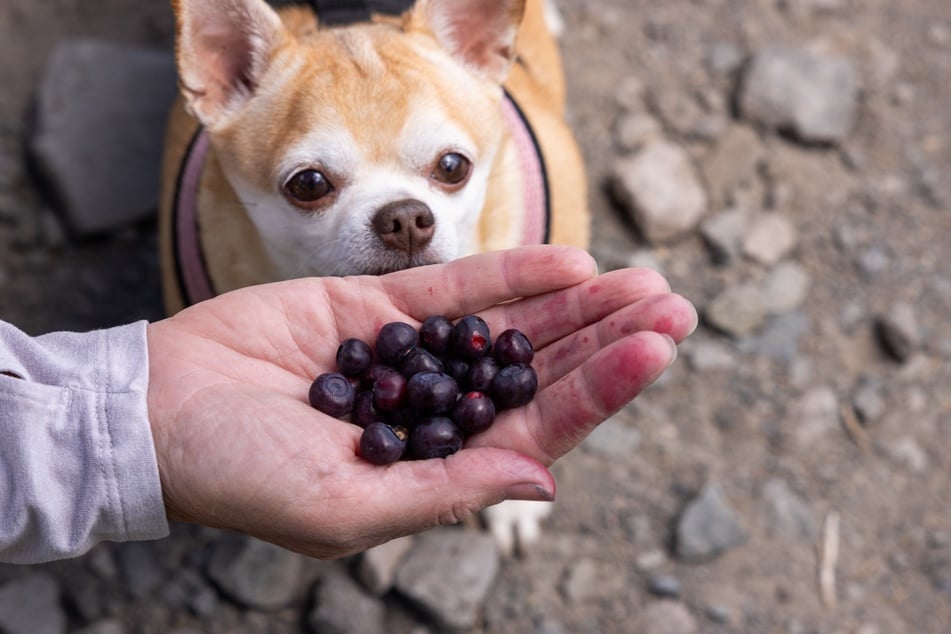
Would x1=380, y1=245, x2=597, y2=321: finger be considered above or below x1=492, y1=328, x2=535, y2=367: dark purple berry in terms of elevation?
above

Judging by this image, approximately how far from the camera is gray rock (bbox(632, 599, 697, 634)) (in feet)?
10.4

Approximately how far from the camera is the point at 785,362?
12.1ft

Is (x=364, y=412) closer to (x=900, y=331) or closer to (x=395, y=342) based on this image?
(x=395, y=342)

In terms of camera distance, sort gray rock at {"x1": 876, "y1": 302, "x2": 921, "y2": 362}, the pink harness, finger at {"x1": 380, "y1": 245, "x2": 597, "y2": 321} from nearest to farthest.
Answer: finger at {"x1": 380, "y1": 245, "x2": 597, "y2": 321}
the pink harness
gray rock at {"x1": 876, "y1": 302, "x2": 921, "y2": 362}

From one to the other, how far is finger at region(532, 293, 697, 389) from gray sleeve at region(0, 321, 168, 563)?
972mm

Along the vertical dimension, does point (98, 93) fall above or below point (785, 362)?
above

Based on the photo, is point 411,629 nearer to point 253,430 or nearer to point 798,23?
point 253,430

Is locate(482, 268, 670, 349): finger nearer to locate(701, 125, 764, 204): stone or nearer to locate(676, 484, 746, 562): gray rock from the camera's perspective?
locate(676, 484, 746, 562): gray rock

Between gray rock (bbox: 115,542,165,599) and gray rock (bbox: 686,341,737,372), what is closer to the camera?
gray rock (bbox: 115,542,165,599)

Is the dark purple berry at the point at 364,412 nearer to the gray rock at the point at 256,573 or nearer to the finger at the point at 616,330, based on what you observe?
the finger at the point at 616,330

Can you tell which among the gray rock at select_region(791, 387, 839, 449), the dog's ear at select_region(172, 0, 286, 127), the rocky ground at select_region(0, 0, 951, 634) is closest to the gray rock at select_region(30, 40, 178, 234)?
the rocky ground at select_region(0, 0, 951, 634)

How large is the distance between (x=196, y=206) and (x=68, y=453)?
1.19 metres

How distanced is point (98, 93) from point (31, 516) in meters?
2.62

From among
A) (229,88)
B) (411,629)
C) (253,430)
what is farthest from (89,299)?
(253,430)
